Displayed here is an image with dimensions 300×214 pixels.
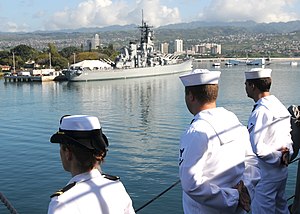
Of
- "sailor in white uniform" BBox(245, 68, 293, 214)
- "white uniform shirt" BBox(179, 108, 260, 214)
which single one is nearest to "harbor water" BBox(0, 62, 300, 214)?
"sailor in white uniform" BBox(245, 68, 293, 214)

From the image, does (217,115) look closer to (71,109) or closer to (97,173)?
(97,173)

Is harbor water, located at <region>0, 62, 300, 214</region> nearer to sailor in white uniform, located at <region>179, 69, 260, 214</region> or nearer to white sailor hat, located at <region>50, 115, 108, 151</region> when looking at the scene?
sailor in white uniform, located at <region>179, 69, 260, 214</region>

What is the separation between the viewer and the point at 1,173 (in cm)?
1335

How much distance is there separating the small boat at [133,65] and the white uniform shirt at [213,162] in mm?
58003

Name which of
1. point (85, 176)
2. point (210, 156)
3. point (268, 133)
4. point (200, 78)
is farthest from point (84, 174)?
point (268, 133)

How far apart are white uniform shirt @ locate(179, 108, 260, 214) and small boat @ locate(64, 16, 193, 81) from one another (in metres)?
58.0

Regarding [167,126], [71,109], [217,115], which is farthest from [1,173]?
[71,109]

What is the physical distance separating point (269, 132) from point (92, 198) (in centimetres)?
208

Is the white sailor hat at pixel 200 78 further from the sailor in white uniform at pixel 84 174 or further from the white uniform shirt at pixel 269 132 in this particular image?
the white uniform shirt at pixel 269 132

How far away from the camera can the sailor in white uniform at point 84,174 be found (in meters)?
1.98

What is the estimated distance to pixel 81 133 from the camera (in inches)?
82.4

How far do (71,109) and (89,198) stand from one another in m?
28.9

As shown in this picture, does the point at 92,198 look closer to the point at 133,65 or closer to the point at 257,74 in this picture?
the point at 257,74

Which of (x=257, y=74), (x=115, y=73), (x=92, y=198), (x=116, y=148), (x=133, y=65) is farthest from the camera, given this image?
(x=133, y=65)
